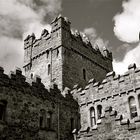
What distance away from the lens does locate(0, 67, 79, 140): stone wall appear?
1731 cm

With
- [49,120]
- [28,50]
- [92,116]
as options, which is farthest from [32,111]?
[28,50]

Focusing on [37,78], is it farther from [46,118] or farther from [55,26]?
[55,26]

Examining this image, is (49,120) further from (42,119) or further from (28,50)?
(28,50)

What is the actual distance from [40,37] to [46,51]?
281 centimetres

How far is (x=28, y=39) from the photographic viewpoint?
105 ft

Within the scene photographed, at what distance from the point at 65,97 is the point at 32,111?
4253 mm

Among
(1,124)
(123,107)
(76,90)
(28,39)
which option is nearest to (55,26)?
(28,39)

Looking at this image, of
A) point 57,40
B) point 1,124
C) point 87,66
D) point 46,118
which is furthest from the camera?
point 87,66

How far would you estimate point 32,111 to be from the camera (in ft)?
62.2

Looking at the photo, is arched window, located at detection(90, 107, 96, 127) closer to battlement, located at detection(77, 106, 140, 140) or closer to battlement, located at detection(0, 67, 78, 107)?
battlement, located at detection(0, 67, 78, 107)

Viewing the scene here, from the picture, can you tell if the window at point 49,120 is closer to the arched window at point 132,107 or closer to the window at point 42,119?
the window at point 42,119

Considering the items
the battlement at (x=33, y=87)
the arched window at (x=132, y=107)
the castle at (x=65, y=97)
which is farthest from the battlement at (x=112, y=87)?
the battlement at (x=33, y=87)

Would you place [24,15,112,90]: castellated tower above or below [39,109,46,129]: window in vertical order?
above

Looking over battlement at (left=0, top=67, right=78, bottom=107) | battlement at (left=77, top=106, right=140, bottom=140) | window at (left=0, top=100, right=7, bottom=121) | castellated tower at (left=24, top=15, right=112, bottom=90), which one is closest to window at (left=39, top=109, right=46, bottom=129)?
battlement at (left=0, top=67, right=78, bottom=107)
